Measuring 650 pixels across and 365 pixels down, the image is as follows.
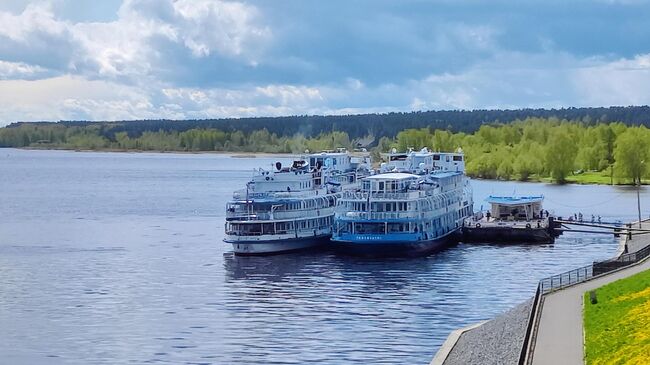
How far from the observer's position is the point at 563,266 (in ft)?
299

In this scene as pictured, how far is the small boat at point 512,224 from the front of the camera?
11050 centimetres

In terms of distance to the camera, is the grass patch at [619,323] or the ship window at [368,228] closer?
the grass patch at [619,323]

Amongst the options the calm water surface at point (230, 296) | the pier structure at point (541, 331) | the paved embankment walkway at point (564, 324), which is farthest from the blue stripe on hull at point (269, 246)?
the paved embankment walkway at point (564, 324)

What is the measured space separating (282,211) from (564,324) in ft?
181

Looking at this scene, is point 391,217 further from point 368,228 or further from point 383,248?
point 383,248

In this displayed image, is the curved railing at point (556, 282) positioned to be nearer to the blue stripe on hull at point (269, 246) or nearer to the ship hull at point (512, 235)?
the blue stripe on hull at point (269, 246)

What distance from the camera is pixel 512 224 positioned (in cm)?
11294

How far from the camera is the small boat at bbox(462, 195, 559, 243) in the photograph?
110 metres

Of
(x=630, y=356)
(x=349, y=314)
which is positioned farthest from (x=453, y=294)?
(x=630, y=356)

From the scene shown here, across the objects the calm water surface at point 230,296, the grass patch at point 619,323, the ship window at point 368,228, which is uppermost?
the grass patch at point 619,323

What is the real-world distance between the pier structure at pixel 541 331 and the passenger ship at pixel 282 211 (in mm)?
38694

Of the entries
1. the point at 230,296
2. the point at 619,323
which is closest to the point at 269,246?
the point at 230,296

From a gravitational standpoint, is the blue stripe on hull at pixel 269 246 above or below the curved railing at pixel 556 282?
below

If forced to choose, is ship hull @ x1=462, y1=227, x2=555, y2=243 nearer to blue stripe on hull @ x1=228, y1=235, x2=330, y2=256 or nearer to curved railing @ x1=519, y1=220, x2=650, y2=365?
blue stripe on hull @ x1=228, y1=235, x2=330, y2=256
